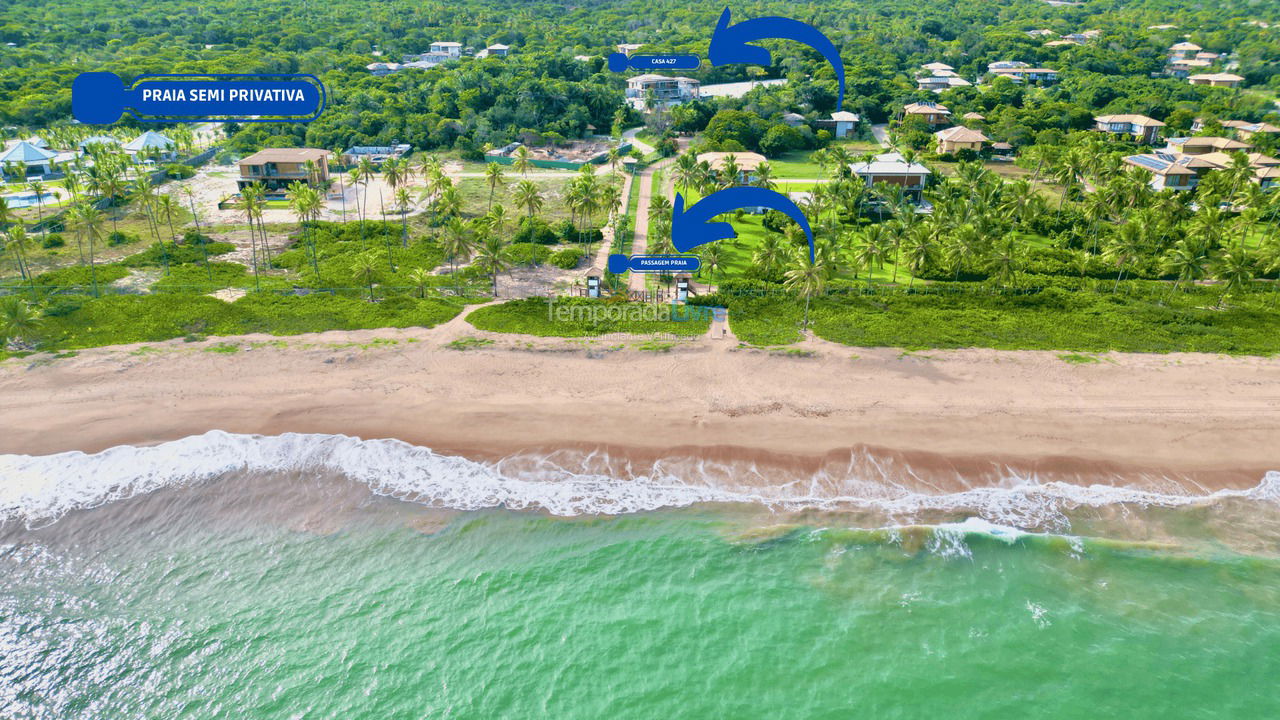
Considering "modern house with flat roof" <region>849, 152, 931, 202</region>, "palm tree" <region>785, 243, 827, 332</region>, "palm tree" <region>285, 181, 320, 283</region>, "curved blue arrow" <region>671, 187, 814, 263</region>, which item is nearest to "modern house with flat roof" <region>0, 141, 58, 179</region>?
"palm tree" <region>285, 181, 320, 283</region>

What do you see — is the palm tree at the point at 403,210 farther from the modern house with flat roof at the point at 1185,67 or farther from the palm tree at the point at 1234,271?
the modern house with flat roof at the point at 1185,67

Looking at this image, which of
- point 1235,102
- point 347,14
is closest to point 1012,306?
point 1235,102

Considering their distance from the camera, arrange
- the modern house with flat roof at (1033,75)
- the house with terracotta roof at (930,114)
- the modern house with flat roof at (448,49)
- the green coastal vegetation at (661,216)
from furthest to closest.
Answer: the modern house with flat roof at (448,49)
the modern house with flat roof at (1033,75)
the house with terracotta roof at (930,114)
the green coastal vegetation at (661,216)

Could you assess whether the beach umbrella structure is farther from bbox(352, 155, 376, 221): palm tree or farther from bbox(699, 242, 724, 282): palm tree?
bbox(699, 242, 724, 282): palm tree

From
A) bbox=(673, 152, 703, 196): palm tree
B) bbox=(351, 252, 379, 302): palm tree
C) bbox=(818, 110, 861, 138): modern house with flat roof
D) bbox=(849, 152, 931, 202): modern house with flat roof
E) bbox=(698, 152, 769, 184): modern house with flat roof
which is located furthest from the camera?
bbox=(818, 110, 861, 138): modern house with flat roof

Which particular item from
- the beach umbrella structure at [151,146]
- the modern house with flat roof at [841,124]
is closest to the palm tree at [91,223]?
the beach umbrella structure at [151,146]

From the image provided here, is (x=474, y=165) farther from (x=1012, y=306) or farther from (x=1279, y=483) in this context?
(x=1279, y=483)
